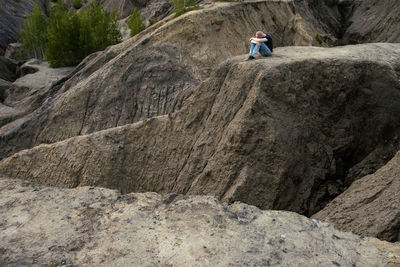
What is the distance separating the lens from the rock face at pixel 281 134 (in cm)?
1001

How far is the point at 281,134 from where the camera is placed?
393 inches

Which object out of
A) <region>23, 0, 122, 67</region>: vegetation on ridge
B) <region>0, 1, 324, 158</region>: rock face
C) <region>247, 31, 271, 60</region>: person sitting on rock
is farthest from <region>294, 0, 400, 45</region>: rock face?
<region>23, 0, 122, 67</region>: vegetation on ridge

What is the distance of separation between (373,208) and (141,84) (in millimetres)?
10829

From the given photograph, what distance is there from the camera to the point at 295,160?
32.9 feet

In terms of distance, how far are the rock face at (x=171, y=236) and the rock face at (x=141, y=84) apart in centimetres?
737

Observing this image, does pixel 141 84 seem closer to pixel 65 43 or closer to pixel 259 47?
pixel 259 47

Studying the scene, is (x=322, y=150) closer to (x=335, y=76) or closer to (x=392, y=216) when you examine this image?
(x=335, y=76)

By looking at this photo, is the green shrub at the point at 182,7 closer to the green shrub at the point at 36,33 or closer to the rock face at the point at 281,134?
the rock face at the point at 281,134

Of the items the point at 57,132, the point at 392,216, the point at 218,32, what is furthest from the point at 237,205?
the point at 218,32

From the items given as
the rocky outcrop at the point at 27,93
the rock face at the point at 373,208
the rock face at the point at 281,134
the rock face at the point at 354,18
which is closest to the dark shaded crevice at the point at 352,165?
the rock face at the point at 281,134

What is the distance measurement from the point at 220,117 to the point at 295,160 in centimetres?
268

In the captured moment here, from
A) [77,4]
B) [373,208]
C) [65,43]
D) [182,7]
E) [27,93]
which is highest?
[182,7]

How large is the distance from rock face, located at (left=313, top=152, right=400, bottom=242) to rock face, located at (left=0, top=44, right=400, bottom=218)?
1.36 m

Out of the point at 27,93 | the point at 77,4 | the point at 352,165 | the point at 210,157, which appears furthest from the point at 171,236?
the point at 77,4
